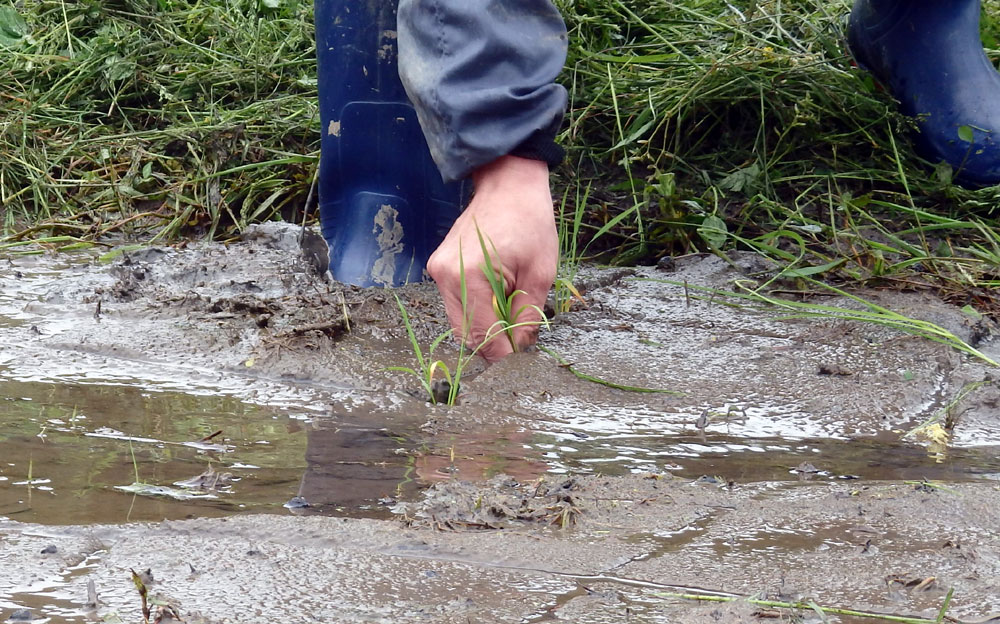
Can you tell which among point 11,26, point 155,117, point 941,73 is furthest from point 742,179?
point 11,26

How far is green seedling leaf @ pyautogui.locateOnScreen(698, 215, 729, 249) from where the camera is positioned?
7.82 ft

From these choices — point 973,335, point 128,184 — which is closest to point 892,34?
point 973,335

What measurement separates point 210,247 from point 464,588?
1.79 metres

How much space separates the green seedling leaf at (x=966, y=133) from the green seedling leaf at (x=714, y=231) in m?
0.75

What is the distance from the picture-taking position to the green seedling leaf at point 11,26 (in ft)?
12.4

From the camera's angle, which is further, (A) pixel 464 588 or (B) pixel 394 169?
(B) pixel 394 169

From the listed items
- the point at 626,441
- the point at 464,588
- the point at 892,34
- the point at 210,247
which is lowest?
the point at 210,247

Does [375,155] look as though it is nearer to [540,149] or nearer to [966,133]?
[540,149]

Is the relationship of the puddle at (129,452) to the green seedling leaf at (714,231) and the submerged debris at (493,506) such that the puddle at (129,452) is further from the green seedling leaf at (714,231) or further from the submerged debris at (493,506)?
the green seedling leaf at (714,231)

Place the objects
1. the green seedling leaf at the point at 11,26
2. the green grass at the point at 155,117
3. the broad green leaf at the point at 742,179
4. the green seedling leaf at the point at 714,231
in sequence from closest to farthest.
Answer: the green seedling leaf at the point at 714,231 < the broad green leaf at the point at 742,179 < the green grass at the point at 155,117 < the green seedling leaf at the point at 11,26

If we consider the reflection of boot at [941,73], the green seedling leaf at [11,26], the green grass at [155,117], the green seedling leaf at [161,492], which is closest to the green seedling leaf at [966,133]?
the reflection of boot at [941,73]

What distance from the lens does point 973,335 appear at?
6.25ft

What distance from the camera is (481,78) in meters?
1.69

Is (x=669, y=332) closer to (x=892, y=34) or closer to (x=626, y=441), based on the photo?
(x=626, y=441)
